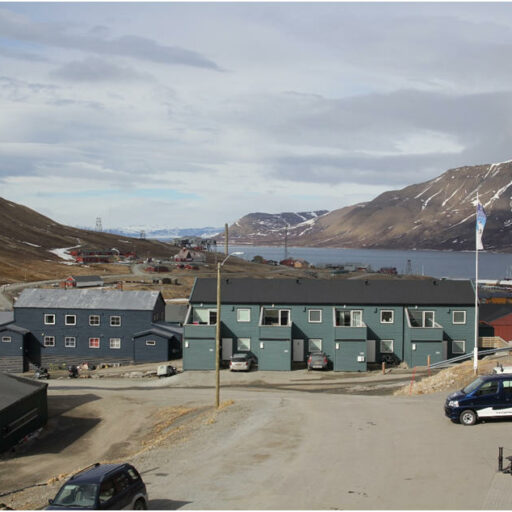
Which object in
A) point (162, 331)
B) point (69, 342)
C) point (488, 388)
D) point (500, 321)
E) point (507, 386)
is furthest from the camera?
point (500, 321)

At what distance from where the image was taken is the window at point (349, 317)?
2357 inches

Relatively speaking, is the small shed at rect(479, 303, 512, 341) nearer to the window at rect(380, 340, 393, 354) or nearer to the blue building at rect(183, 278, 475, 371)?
the blue building at rect(183, 278, 475, 371)

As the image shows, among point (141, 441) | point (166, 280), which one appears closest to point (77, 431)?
point (141, 441)

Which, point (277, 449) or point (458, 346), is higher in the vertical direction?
point (277, 449)

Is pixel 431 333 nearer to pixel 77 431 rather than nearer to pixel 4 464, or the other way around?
pixel 77 431

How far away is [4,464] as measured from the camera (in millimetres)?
33781

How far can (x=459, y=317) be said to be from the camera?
6012cm

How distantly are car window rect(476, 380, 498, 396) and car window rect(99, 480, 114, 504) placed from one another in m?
16.8

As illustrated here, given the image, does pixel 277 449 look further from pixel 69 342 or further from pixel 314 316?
pixel 69 342

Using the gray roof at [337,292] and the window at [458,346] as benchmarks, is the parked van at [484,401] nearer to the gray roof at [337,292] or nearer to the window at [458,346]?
the gray roof at [337,292]

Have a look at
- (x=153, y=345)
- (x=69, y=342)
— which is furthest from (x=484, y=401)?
(x=69, y=342)

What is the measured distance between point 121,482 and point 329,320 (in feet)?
140

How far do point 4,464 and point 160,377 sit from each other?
25.1 metres

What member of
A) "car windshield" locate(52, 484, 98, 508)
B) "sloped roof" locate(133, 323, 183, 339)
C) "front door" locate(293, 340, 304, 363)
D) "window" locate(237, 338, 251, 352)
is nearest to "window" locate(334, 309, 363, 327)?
"front door" locate(293, 340, 304, 363)
